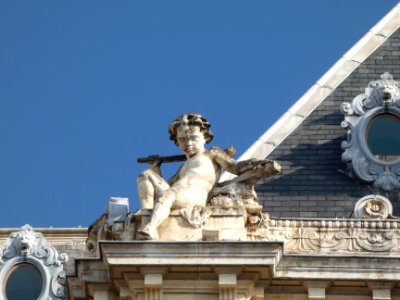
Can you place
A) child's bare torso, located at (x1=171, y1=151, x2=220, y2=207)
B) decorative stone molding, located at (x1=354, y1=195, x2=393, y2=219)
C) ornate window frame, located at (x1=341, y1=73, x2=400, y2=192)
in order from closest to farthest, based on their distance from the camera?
child's bare torso, located at (x1=171, y1=151, x2=220, y2=207) → decorative stone molding, located at (x1=354, y1=195, x2=393, y2=219) → ornate window frame, located at (x1=341, y1=73, x2=400, y2=192)

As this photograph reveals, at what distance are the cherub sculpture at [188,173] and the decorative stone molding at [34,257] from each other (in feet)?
19.3

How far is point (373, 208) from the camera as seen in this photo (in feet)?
180

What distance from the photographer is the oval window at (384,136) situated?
2231 inches

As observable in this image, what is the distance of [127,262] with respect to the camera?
51.8m

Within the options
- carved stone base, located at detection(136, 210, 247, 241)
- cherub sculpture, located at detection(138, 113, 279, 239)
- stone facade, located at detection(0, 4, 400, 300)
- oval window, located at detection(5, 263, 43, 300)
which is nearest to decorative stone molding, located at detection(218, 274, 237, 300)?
stone facade, located at detection(0, 4, 400, 300)


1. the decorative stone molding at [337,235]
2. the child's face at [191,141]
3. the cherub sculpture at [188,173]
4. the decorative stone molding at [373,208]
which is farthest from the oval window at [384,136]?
the child's face at [191,141]

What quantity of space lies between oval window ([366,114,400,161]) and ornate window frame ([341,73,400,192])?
4.3 inches

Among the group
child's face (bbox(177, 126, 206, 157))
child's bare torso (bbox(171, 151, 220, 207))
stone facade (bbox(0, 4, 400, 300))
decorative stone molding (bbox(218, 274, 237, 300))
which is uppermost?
child's face (bbox(177, 126, 206, 157))

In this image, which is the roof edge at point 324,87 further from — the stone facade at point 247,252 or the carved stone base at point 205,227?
the carved stone base at point 205,227

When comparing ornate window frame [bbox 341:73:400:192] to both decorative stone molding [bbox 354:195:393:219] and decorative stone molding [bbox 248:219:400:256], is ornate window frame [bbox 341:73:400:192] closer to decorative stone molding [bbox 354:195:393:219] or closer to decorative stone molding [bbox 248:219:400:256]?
decorative stone molding [bbox 354:195:393:219]

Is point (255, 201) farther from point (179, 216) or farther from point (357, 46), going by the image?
point (357, 46)

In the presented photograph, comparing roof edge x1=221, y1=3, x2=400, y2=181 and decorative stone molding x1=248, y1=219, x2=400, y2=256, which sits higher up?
roof edge x1=221, y1=3, x2=400, y2=181

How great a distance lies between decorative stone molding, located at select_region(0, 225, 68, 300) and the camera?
193ft

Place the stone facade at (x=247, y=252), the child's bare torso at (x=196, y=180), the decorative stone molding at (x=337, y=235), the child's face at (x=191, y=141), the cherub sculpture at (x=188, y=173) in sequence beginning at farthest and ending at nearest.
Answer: the child's face at (x=191, y=141) → the decorative stone molding at (x=337, y=235) → the child's bare torso at (x=196, y=180) → the cherub sculpture at (x=188, y=173) → the stone facade at (x=247, y=252)
